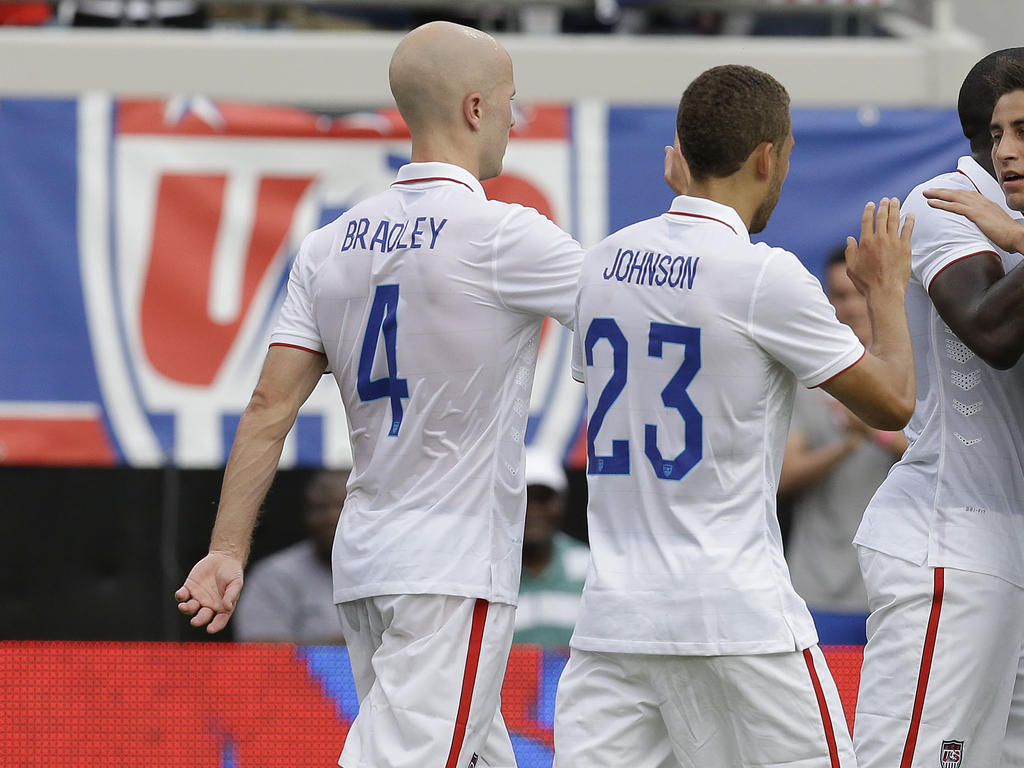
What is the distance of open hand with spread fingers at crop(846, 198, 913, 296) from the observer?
3.37 metres

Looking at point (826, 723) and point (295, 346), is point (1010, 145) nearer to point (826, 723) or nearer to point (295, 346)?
point (826, 723)

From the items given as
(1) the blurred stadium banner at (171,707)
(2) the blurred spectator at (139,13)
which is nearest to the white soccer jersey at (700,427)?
(1) the blurred stadium banner at (171,707)

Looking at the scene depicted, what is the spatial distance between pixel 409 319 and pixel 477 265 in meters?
0.20

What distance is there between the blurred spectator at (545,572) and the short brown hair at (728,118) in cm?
314

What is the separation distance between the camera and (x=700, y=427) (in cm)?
329

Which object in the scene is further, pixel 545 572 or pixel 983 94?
pixel 545 572

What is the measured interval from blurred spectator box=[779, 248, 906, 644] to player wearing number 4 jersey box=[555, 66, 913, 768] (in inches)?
135

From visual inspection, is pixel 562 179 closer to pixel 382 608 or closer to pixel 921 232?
pixel 921 232

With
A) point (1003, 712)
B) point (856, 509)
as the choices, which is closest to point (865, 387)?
point (1003, 712)

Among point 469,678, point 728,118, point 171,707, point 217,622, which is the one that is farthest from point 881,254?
point 171,707

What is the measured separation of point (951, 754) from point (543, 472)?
3.08 metres

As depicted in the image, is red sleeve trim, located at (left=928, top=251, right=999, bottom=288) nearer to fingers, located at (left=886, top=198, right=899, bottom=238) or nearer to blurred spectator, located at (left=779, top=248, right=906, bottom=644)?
fingers, located at (left=886, top=198, right=899, bottom=238)

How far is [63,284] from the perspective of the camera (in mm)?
7160

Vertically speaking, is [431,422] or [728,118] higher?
[728,118]
